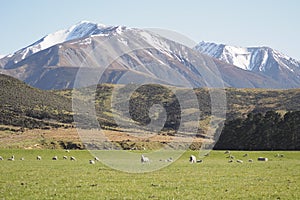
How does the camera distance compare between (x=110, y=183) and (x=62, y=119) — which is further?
(x=62, y=119)

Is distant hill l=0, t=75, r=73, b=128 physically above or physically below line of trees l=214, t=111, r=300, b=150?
below

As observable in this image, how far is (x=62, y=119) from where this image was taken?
574 ft

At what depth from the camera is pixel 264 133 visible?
3784 inches

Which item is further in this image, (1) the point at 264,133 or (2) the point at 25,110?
(2) the point at 25,110

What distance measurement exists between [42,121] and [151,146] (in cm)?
6888

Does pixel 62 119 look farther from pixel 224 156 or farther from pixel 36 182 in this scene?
pixel 36 182

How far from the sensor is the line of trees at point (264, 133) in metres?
91.6

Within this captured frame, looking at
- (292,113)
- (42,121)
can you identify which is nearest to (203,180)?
(292,113)

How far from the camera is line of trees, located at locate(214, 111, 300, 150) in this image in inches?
3605

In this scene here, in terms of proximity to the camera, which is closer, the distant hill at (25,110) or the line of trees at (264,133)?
the line of trees at (264,133)

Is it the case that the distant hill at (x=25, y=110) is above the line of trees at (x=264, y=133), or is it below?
below

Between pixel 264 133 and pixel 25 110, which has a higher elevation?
pixel 264 133

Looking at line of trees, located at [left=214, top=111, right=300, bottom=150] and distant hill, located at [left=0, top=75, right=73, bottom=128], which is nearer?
line of trees, located at [left=214, top=111, right=300, bottom=150]

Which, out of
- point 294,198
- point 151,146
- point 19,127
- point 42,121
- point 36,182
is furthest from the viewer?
point 42,121
